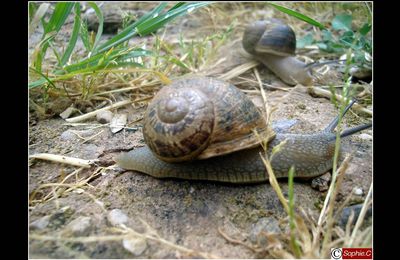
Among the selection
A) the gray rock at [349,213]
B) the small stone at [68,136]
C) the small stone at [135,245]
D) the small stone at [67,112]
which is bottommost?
the gray rock at [349,213]

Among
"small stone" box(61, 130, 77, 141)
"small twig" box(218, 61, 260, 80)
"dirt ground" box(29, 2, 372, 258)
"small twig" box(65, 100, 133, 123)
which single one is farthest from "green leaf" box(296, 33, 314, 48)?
"small stone" box(61, 130, 77, 141)

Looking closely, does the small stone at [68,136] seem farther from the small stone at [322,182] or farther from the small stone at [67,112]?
the small stone at [322,182]

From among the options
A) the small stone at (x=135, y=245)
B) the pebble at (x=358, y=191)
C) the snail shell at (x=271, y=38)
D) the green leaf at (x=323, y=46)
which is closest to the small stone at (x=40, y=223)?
the small stone at (x=135, y=245)

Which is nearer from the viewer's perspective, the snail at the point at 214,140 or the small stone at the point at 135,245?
the small stone at the point at 135,245

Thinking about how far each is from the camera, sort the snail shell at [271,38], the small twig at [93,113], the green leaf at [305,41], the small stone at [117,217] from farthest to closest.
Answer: the green leaf at [305,41]
the snail shell at [271,38]
the small twig at [93,113]
the small stone at [117,217]

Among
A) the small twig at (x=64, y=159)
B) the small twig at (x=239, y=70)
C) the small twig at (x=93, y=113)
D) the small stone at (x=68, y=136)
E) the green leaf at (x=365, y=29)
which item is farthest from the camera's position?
the small twig at (x=239, y=70)

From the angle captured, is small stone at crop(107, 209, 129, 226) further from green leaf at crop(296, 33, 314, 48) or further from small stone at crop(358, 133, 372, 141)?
green leaf at crop(296, 33, 314, 48)

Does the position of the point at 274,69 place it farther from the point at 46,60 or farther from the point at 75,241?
the point at 75,241
